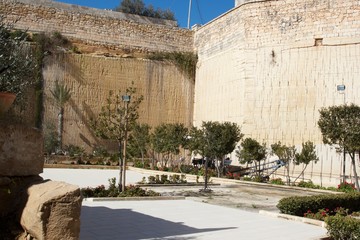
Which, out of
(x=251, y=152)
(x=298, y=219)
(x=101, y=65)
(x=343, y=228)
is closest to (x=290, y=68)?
(x=251, y=152)

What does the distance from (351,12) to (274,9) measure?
3841 millimetres

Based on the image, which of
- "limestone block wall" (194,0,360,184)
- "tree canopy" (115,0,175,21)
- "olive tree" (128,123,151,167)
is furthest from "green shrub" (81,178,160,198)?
"tree canopy" (115,0,175,21)

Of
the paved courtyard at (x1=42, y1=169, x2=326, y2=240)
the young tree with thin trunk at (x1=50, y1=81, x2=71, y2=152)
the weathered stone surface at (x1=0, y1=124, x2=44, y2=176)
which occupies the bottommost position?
the paved courtyard at (x1=42, y1=169, x2=326, y2=240)

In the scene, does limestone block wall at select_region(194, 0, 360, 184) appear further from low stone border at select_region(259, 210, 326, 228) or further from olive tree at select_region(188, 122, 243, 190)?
low stone border at select_region(259, 210, 326, 228)

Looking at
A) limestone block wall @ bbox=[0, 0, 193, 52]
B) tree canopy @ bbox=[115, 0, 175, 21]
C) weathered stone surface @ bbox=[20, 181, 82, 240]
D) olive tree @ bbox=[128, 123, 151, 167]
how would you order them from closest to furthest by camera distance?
weathered stone surface @ bbox=[20, 181, 82, 240], olive tree @ bbox=[128, 123, 151, 167], limestone block wall @ bbox=[0, 0, 193, 52], tree canopy @ bbox=[115, 0, 175, 21]

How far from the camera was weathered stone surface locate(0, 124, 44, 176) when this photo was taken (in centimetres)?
506

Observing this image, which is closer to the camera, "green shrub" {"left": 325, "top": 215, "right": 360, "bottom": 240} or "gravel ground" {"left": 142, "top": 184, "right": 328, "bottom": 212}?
"green shrub" {"left": 325, "top": 215, "right": 360, "bottom": 240}

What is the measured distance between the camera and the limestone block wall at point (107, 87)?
2620cm

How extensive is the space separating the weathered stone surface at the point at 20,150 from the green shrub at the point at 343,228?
4.45m

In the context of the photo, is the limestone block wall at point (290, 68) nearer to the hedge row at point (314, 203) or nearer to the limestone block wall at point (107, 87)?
the limestone block wall at point (107, 87)

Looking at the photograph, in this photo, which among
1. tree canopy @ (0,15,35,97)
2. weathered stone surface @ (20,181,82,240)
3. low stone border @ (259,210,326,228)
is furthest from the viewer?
low stone border @ (259,210,326,228)

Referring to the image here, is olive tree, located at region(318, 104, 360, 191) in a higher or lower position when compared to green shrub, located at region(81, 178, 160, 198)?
higher

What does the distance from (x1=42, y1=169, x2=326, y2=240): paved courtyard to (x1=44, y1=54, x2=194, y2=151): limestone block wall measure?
16944 mm

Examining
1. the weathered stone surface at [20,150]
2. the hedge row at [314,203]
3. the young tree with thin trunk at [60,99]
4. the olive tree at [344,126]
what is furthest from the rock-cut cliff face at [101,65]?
the weathered stone surface at [20,150]
